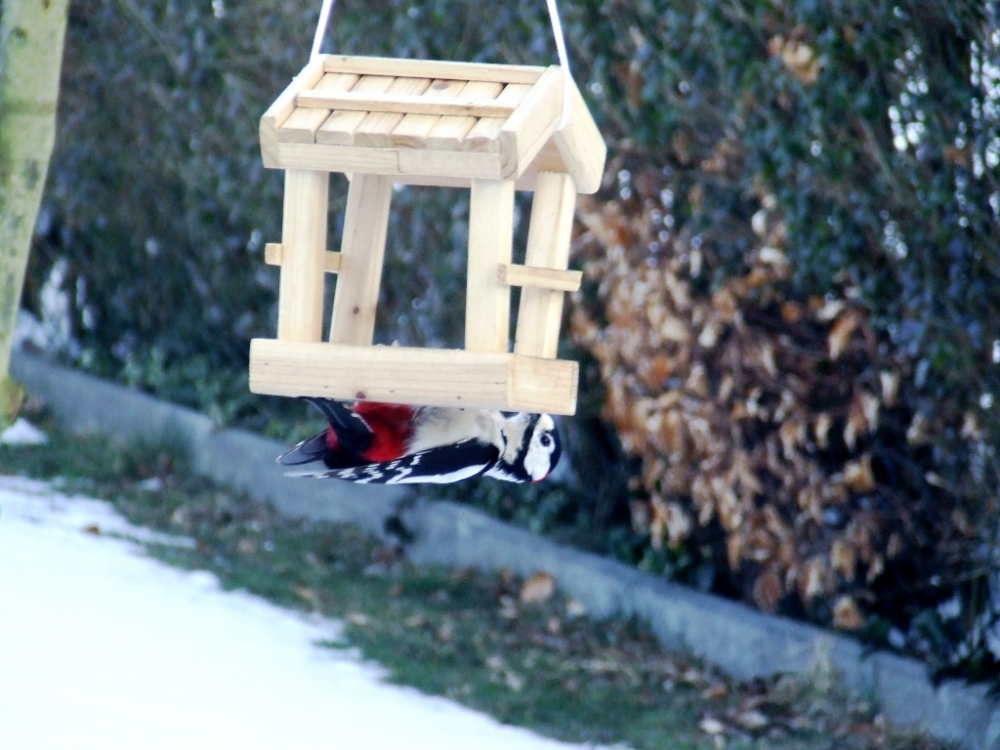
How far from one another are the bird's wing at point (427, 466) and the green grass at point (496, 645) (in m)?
1.98

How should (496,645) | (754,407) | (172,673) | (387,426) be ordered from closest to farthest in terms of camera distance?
1. (387,426)
2. (172,673)
3. (754,407)
4. (496,645)

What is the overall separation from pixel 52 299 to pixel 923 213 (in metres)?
6.74

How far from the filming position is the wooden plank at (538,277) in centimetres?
204

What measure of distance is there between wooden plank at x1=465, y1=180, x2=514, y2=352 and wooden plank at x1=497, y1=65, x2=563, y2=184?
0.08 meters

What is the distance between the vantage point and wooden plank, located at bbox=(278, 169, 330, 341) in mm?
2109

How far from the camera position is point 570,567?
5184mm

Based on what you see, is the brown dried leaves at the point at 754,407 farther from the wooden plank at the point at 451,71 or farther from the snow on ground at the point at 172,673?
the wooden plank at the point at 451,71

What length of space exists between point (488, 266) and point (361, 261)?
365 mm

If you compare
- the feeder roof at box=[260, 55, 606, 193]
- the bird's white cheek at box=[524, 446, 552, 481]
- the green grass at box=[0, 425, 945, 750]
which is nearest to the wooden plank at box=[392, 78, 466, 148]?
the feeder roof at box=[260, 55, 606, 193]

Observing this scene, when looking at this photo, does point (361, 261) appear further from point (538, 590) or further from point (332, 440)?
point (538, 590)

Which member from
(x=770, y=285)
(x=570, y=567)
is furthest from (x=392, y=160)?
(x=570, y=567)

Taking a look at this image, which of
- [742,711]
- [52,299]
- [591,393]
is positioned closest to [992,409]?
[742,711]

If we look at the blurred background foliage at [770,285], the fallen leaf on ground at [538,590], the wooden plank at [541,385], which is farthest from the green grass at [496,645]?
the wooden plank at [541,385]

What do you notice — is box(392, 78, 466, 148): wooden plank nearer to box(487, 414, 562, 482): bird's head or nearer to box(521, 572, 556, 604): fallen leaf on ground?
box(487, 414, 562, 482): bird's head
